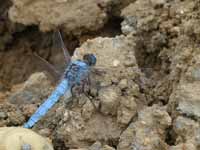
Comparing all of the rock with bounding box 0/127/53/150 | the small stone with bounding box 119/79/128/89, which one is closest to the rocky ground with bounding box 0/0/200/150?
the small stone with bounding box 119/79/128/89

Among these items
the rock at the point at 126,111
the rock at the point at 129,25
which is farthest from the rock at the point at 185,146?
the rock at the point at 129,25

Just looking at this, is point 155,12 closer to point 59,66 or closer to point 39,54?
point 59,66

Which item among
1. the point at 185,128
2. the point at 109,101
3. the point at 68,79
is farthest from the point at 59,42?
the point at 185,128

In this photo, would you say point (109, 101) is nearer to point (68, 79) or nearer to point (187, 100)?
point (187, 100)

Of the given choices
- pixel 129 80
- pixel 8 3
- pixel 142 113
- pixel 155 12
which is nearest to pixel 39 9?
pixel 8 3

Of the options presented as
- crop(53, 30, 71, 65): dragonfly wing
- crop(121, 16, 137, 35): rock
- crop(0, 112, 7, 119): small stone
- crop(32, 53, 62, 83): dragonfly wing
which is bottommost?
crop(0, 112, 7, 119): small stone

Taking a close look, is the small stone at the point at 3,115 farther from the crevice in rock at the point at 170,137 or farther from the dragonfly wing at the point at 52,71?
the crevice in rock at the point at 170,137

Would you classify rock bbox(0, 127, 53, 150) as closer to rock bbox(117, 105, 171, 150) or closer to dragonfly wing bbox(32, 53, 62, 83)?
rock bbox(117, 105, 171, 150)
